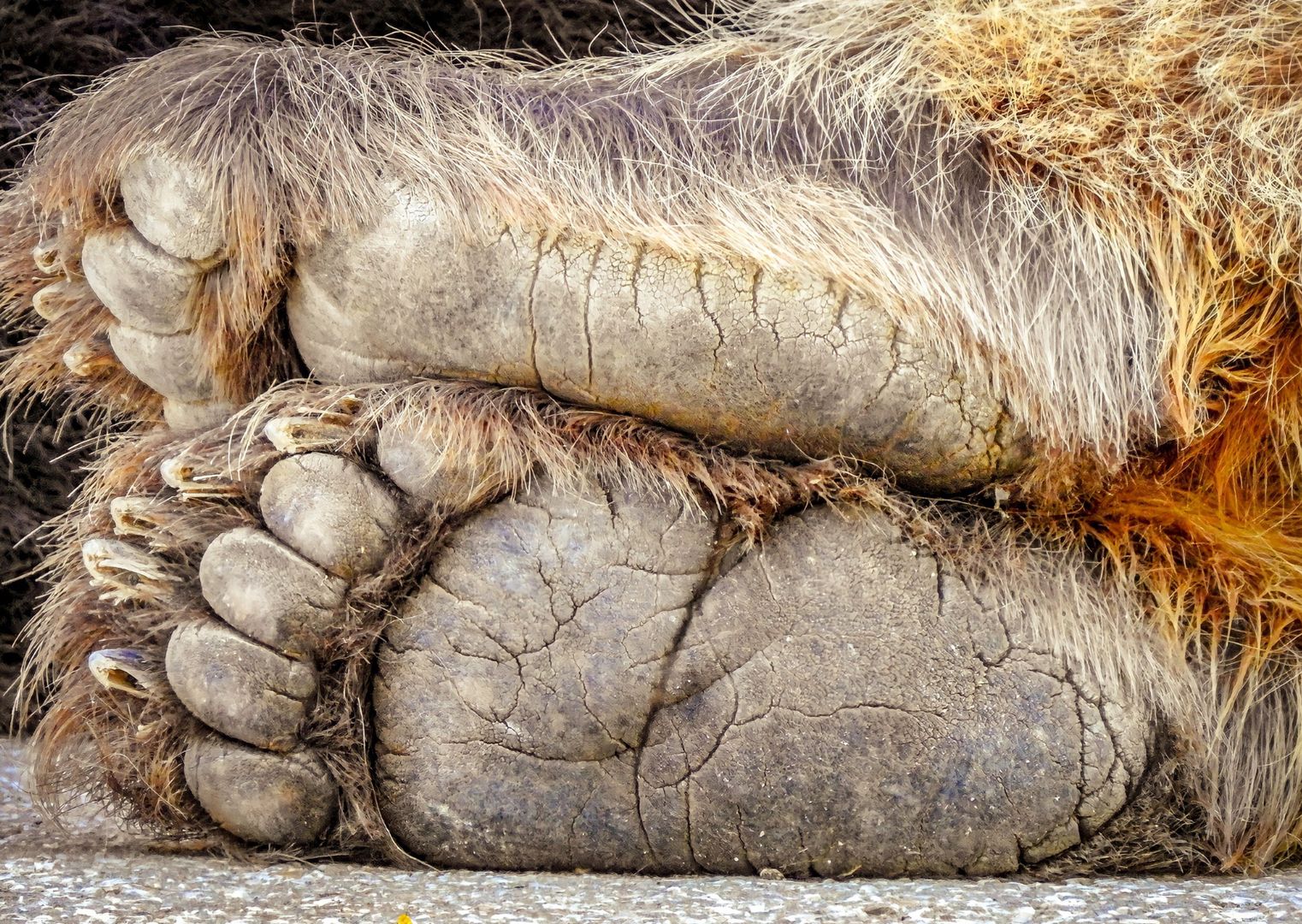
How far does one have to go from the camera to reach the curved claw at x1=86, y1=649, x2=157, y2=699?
1.14 meters

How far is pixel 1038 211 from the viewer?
1.26 metres

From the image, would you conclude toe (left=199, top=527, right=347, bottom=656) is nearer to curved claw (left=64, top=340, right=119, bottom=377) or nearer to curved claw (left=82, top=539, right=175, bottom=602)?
curved claw (left=82, top=539, right=175, bottom=602)

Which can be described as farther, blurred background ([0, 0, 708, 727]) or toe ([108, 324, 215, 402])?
blurred background ([0, 0, 708, 727])

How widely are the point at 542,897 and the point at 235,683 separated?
1.01 ft

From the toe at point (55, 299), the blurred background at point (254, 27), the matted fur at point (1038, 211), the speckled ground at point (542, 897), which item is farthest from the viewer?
the blurred background at point (254, 27)

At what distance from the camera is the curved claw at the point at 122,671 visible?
1.14 m

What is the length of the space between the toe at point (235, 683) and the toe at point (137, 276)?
30 cm

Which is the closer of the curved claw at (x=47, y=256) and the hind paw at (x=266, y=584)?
the hind paw at (x=266, y=584)

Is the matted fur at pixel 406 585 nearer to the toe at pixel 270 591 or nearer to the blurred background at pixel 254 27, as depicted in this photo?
the toe at pixel 270 591

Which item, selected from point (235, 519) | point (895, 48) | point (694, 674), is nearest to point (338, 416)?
point (235, 519)

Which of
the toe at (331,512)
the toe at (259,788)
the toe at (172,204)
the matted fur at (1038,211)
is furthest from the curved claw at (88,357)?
the toe at (259,788)

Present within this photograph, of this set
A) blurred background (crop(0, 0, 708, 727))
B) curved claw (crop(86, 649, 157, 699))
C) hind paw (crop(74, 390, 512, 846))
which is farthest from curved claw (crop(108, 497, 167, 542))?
blurred background (crop(0, 0, 708, 727))

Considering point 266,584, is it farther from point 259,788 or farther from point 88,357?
point 88,357

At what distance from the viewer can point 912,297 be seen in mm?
1224
